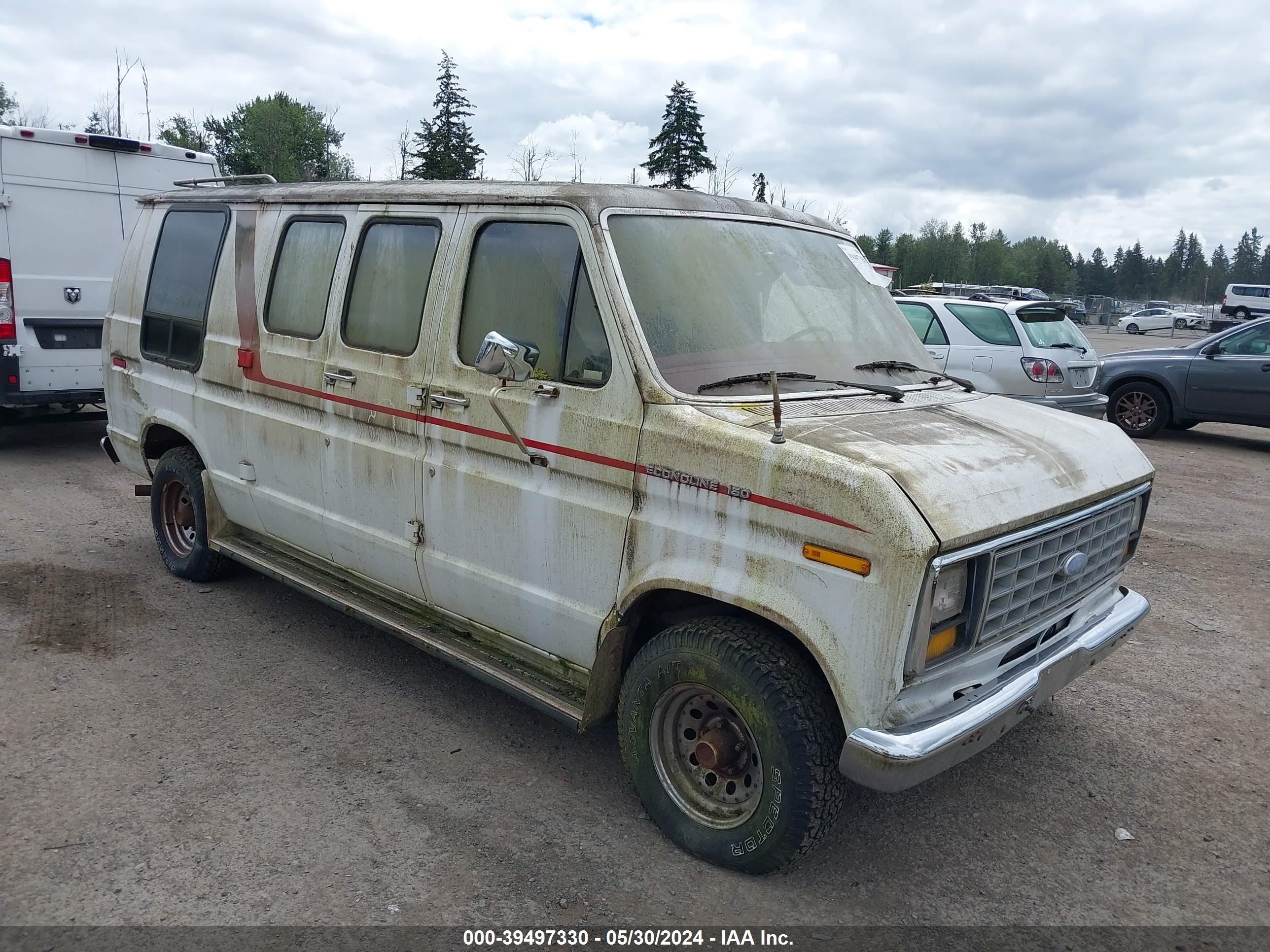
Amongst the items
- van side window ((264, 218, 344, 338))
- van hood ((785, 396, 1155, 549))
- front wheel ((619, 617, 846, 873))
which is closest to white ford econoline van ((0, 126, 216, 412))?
van side window ((264, 218, 344, 338))

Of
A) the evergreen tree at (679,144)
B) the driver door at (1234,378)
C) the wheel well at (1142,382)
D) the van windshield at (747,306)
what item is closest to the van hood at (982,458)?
the van windshield at (747,306)

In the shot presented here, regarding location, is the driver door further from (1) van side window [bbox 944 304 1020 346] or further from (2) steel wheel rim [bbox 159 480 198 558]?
(2) steel wheel rim [bbox 159 480 198 558]

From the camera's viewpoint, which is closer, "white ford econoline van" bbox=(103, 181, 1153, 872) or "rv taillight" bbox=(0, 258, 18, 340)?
"white ford econoline van" bbox=(103, 181, 1153, 872)

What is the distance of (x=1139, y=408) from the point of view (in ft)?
41.3

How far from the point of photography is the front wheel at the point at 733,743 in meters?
3.04

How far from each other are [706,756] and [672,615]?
0.52 meters

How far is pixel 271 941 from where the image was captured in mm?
2910

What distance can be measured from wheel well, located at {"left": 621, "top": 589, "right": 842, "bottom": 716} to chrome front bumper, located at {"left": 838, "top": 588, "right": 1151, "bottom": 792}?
0.33 metres

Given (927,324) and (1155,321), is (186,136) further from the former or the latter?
(1155,321)

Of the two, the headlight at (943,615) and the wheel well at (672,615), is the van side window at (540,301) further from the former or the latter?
the headlight at (943,615)

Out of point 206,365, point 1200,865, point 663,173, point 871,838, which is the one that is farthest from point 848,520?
point 663,173

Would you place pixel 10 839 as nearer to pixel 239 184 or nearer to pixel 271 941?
pixel 271 941

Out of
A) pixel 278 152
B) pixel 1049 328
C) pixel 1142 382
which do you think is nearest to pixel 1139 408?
pixel 1142 382

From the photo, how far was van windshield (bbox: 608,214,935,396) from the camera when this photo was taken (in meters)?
3.53
